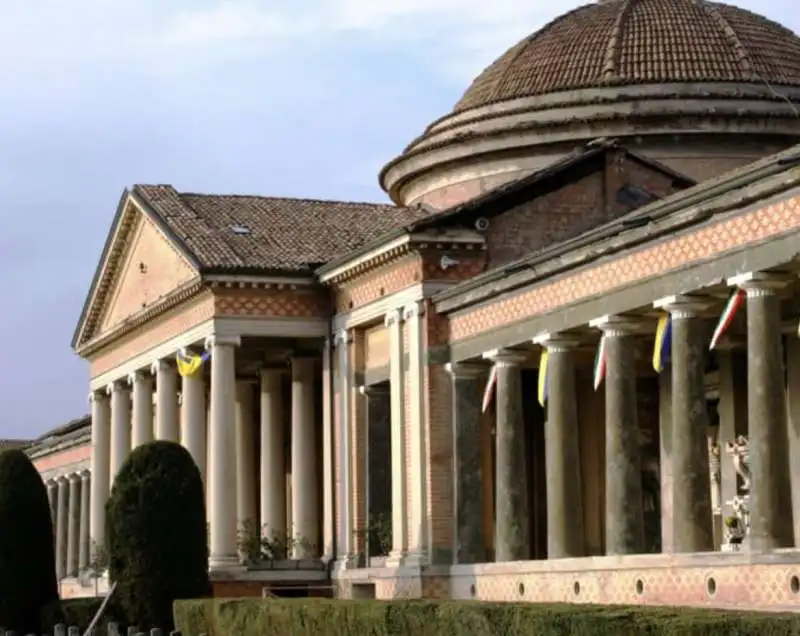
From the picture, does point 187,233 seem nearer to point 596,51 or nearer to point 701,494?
point 596,51

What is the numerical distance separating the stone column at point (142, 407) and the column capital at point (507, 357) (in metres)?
14.9

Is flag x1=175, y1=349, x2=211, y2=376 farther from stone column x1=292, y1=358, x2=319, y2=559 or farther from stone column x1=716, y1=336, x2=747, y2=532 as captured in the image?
stone column x1=716, y1=336, x2=747, y2=532

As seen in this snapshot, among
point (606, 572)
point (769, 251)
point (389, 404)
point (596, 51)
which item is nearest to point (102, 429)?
point (389, 404)

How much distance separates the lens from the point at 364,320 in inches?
1449

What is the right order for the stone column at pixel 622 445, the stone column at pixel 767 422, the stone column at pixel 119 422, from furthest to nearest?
the stone column at pixel 119 422 < the stone column at pixel 622 445 < the stone column at pixel 767 422

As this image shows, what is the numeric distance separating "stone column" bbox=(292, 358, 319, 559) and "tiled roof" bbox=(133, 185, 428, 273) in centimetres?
289

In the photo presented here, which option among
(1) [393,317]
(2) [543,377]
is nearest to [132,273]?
(1) [393,317]

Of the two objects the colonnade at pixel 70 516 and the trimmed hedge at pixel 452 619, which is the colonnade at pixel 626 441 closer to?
the trimmed hedge at pixel 452 619

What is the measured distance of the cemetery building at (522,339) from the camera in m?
25.5

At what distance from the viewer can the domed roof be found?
4006 cm

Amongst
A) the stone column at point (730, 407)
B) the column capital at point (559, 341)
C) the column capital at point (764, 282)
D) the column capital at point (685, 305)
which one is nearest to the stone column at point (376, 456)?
the column capital at point (559, 341)

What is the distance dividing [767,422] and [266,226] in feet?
63.3

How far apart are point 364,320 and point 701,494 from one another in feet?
41.0

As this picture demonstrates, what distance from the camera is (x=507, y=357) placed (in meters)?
32.0
